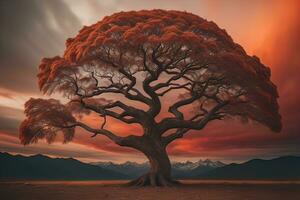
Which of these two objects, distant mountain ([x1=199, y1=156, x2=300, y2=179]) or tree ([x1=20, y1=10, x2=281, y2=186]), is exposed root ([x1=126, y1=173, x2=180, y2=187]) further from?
distant mountain ([x1=199, y1=156, x2=300, y2=179])

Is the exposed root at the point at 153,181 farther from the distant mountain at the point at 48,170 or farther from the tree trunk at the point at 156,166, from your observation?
the distant mountain at the point at 48,170

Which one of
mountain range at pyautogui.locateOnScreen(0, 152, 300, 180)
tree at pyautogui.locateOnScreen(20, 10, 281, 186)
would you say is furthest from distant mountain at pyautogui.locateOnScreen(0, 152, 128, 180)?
tree at pyautogui.locateOnScreen(20, 10, 281, 186)

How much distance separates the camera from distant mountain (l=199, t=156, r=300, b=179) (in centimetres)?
5828

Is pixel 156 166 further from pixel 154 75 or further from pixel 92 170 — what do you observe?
pixel 92 170

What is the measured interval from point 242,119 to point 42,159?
65.6 meters

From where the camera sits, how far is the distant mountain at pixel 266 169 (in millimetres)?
58281

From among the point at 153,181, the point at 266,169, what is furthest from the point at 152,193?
the point at 266,169

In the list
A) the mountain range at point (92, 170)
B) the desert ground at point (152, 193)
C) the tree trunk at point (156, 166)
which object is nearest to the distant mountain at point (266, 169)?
the mountain range at point (92, 170)

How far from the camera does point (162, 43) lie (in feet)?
44.3

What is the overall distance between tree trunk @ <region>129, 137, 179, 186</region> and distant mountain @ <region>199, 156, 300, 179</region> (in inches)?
1634

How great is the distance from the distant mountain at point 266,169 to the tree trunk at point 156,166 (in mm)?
41512

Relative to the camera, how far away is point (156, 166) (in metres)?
15.7

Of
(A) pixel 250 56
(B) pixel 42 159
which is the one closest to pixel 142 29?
(A) pixel 250 56

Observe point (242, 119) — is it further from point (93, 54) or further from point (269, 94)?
point (93, 54)
